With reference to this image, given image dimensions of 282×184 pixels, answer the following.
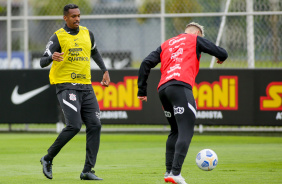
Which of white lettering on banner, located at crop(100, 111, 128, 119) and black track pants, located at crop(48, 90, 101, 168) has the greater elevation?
black track pants, located at crop(48, 90, 101, 168)

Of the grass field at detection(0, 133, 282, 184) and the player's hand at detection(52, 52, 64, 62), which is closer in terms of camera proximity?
the player's hand at detection(52, 52, 64, 62)

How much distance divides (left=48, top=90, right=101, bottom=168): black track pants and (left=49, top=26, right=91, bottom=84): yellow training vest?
18 centimetres

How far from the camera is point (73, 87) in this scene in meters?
8.15

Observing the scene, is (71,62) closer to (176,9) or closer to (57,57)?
(57,57)

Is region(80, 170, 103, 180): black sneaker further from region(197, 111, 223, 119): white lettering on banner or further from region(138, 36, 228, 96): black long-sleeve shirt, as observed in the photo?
region(197, 111, 223, 119): white lettering on banner

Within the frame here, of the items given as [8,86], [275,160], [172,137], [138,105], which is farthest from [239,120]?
[172,137]

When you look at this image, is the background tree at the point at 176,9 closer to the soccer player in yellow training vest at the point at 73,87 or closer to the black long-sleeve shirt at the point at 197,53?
the soccer player in yellow training vest at the point at 73,87

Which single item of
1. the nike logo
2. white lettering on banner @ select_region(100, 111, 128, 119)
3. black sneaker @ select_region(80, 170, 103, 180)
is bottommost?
white lettering on banner @ select_region(100, 111, 128, 119)

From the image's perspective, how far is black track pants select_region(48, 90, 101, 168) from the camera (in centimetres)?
802

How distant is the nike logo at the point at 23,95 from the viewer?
611 inches

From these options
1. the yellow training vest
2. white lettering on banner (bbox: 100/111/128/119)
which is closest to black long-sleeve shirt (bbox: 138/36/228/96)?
the yellow training vest

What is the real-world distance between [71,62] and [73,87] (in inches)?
12.8

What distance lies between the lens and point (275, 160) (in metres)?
10.1

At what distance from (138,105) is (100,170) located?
6.05 m
